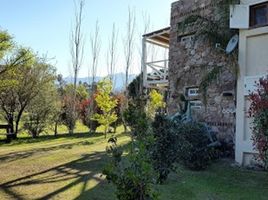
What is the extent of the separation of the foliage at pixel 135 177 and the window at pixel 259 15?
727 centimetres

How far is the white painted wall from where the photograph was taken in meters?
10.4

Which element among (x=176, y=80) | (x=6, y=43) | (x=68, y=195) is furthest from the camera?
(x=6, y=43)

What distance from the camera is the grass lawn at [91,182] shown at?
23.8 ft

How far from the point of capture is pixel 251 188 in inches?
318

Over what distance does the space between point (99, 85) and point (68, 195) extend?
14.3 m

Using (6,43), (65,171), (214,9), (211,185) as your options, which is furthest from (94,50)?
(211,185)

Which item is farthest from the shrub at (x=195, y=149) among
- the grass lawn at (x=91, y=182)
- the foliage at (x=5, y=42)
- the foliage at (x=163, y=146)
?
the foliage at (x=5, y=42)

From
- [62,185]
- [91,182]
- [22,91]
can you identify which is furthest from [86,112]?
[62,185]

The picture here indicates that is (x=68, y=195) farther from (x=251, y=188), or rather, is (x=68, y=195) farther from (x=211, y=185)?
(x=251, y=188)

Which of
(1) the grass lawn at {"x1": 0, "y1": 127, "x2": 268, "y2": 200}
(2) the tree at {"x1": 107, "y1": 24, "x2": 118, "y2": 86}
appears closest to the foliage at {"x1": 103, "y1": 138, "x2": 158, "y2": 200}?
(1) the grass lawn at {"x1": 0, "y1": 127, "x2": 268, "y2": 200}

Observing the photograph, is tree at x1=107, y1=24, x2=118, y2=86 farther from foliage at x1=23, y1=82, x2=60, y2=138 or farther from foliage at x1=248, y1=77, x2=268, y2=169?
foliage at x1=248, y1=77, x2=268, y2=169

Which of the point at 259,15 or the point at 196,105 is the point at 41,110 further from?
the point at 259,15

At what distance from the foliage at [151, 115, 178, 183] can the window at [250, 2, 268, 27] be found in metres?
4.69

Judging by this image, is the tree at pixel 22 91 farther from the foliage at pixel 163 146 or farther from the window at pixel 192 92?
the foliage at pixel 163 146
